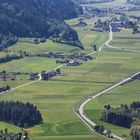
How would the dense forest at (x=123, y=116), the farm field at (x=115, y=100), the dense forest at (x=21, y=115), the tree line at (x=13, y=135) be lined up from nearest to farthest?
the tree line at (x=13, y=135) < the farm field at (x=115, y=100) < the dense forest at (x=123, y=116) < the dense forest at (x=21, y=115)

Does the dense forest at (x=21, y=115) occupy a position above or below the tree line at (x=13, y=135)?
above

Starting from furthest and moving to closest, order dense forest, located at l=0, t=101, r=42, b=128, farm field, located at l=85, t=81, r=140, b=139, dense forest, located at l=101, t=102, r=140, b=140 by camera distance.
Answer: dense forest, located at l=0, t=101, r=42, b=128
dense forest, located at l=101, t=102, r=140, b=140
farm field, located at l=85, t=81, r=140, b=139

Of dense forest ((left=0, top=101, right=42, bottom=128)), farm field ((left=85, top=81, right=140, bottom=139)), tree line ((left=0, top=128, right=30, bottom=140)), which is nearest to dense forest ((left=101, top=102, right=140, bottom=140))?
farm field ((left=85, top=81, right=140, bottom=139))

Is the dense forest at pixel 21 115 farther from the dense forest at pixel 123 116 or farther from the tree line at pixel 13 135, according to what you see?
the dense forest at pixel 123 116

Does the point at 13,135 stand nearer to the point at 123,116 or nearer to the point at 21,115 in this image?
the point at 21,115

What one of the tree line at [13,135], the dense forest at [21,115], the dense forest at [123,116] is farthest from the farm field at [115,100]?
the tree line at [13,135]

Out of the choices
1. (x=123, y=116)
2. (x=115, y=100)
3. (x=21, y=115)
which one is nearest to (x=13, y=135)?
(x=21, y=115)

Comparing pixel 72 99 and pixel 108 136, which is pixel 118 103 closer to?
pixel 72 99

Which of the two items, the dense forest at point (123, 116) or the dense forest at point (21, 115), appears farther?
the dense forest at point (21, 115)

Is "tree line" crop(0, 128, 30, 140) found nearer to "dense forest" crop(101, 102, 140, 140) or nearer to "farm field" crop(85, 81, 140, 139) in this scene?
"farm field" crop(85, 81, 140, 139)
